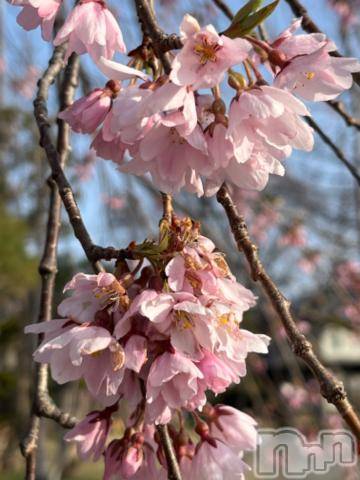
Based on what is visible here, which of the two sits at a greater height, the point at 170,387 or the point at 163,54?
the point at 163,54

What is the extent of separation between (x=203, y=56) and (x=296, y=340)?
1.11ft

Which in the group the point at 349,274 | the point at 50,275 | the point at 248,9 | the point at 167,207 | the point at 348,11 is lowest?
the point at 349,274

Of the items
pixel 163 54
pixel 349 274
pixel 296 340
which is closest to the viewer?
pixel 296 340

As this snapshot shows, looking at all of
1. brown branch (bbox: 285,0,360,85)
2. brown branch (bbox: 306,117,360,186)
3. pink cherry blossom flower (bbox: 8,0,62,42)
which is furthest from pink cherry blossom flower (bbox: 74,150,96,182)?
pink cherry blossom flower (bbox: 8,0,62,42)

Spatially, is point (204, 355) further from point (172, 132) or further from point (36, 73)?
point (36, 73)

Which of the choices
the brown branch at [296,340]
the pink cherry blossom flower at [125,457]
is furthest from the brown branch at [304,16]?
the pink cherry blossom flower at [125,457]

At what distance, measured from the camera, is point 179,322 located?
0.69 metres

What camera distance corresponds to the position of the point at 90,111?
2.64 ft

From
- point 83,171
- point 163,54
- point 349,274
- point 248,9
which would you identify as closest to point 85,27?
point 163,54

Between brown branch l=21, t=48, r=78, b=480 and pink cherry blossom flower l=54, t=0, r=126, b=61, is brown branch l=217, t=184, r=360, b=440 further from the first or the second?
brown branch l=21, t=48, r=78, b=480

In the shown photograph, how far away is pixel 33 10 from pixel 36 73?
4964mm

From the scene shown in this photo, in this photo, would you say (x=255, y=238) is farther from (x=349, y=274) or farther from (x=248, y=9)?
(x=248, y=9)

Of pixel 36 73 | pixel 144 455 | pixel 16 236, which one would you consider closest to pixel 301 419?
pixel 36 73

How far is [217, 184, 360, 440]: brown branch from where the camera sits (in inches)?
23.9
